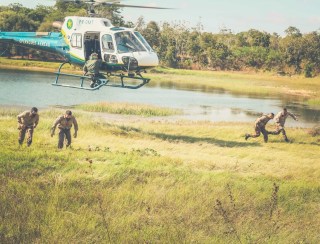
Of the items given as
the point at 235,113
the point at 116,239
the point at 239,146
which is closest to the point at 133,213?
the point at 116,239

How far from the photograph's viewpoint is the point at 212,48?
9756cm

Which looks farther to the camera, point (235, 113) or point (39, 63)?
point (39, 63)

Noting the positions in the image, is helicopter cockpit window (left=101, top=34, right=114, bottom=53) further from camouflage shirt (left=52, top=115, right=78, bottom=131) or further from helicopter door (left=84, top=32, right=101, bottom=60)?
camouflage shirt (left=52, top=115, right=78, bottom=131)

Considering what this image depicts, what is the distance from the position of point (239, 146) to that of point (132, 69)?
596cm

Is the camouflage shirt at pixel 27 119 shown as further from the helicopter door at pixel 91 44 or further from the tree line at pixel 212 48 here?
the tree line at pixel 212 48

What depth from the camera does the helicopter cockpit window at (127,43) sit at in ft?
58.0

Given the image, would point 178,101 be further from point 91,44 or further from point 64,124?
point 64,124

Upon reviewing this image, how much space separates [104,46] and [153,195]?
35.4ft

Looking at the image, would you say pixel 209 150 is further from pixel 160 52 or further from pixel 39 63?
pixel 160 52

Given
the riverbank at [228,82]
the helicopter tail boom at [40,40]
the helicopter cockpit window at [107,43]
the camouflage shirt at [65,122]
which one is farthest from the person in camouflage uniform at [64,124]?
the riverbank at [228,82]

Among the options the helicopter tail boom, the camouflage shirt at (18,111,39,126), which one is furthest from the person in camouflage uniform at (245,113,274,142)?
the camouflage shirt at (18,111,39,126)

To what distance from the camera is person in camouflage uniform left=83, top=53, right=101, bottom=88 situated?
18641 mm

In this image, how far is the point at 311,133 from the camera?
22.9m

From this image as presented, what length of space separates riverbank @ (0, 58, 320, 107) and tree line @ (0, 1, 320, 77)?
150 inches
